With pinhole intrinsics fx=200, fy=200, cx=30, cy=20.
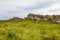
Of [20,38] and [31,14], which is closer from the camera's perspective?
[20,38]

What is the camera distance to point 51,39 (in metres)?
12.6

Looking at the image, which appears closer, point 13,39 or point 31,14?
point 13,39

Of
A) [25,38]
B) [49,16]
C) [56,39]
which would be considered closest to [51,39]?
[56,39]

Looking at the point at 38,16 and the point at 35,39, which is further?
the point at 38,16

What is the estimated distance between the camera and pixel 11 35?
1309 centimetres

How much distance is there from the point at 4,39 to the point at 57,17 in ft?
64.3

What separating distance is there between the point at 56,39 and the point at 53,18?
17.8 metres

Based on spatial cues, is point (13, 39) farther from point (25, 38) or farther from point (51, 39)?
point (51, 39)

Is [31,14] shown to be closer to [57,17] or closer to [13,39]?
[57,17]

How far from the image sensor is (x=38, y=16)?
100.0ft

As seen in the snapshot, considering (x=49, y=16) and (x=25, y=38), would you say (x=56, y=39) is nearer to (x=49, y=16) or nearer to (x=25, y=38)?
(x=25, y=38)

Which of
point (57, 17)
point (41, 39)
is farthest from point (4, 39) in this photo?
point (57, 17)

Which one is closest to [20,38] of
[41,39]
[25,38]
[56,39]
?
[25,38]

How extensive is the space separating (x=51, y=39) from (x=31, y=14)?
1787 cm
